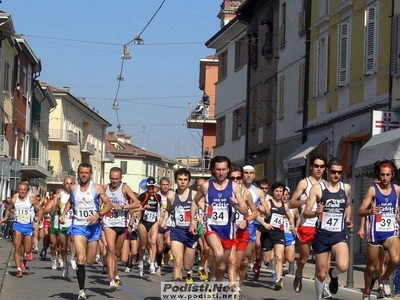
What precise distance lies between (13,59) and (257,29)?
60.2 feet

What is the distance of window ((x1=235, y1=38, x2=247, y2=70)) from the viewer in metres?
45.8

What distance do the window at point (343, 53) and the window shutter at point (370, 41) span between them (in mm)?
1848

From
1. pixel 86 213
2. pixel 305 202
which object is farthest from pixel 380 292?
pixel 86 213

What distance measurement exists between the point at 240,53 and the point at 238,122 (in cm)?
327

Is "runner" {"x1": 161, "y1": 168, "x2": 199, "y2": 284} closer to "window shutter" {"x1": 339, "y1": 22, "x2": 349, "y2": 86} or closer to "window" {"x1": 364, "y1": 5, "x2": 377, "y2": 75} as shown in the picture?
"window" {"x1": 364, "y1": 5, "x2": 377, "y2": 75}

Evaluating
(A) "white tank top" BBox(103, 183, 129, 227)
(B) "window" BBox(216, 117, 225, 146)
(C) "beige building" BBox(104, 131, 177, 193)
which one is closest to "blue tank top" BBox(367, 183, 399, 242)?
(A) "white tank top" BBox(103, 183, 129, 227)

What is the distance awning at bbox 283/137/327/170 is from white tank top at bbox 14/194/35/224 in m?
14.1

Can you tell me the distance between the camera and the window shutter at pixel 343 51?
29.7 metres

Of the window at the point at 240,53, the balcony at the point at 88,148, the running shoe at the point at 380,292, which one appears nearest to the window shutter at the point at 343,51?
the window at the point at 240,53

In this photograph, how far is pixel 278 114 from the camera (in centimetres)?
3881

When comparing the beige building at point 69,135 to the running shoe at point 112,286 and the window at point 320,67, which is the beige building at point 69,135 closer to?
the window at point 320,67

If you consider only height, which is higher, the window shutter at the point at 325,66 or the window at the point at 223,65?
the window at the point at 223,65

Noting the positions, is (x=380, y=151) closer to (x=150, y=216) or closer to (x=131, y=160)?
(x=150, y=216)

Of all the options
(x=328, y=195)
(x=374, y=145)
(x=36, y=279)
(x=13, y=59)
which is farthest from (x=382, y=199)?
(x=13, y=59)
